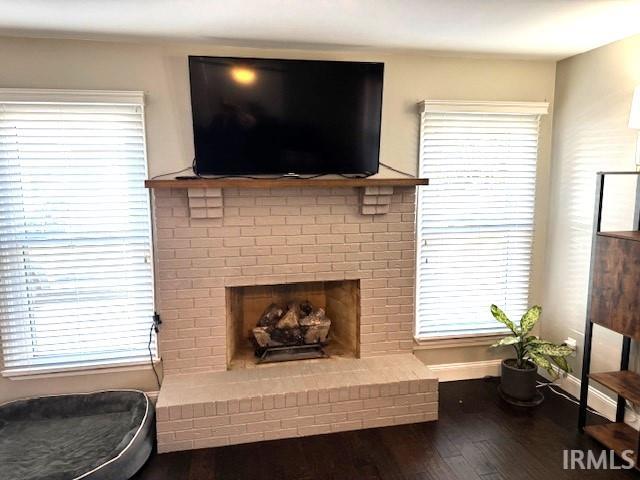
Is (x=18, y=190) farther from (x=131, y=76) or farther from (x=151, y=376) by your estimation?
(x=151, y=376)

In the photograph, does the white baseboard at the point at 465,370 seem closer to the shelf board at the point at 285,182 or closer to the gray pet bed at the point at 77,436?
the shelf board at the point at 285,182

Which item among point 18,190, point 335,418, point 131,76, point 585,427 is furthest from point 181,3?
point 585,427

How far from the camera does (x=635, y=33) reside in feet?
8.30

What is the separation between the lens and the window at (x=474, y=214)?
121 inches

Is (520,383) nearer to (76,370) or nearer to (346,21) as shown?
(346,21)

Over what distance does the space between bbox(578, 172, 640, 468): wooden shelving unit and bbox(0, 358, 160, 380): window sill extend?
8.78 ft

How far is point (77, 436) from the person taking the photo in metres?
2.53

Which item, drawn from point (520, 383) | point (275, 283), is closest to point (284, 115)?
point (275, 283)

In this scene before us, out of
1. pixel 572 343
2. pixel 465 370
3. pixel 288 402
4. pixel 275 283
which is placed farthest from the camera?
pixel 465 370

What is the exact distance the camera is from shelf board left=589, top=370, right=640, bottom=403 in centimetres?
232

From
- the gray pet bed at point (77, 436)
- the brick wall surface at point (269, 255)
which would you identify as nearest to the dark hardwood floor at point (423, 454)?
the gray pet bed at point (77, 436)

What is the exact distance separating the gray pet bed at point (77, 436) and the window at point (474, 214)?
1960 mm

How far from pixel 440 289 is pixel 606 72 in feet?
5.67

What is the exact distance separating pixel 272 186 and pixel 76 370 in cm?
170
